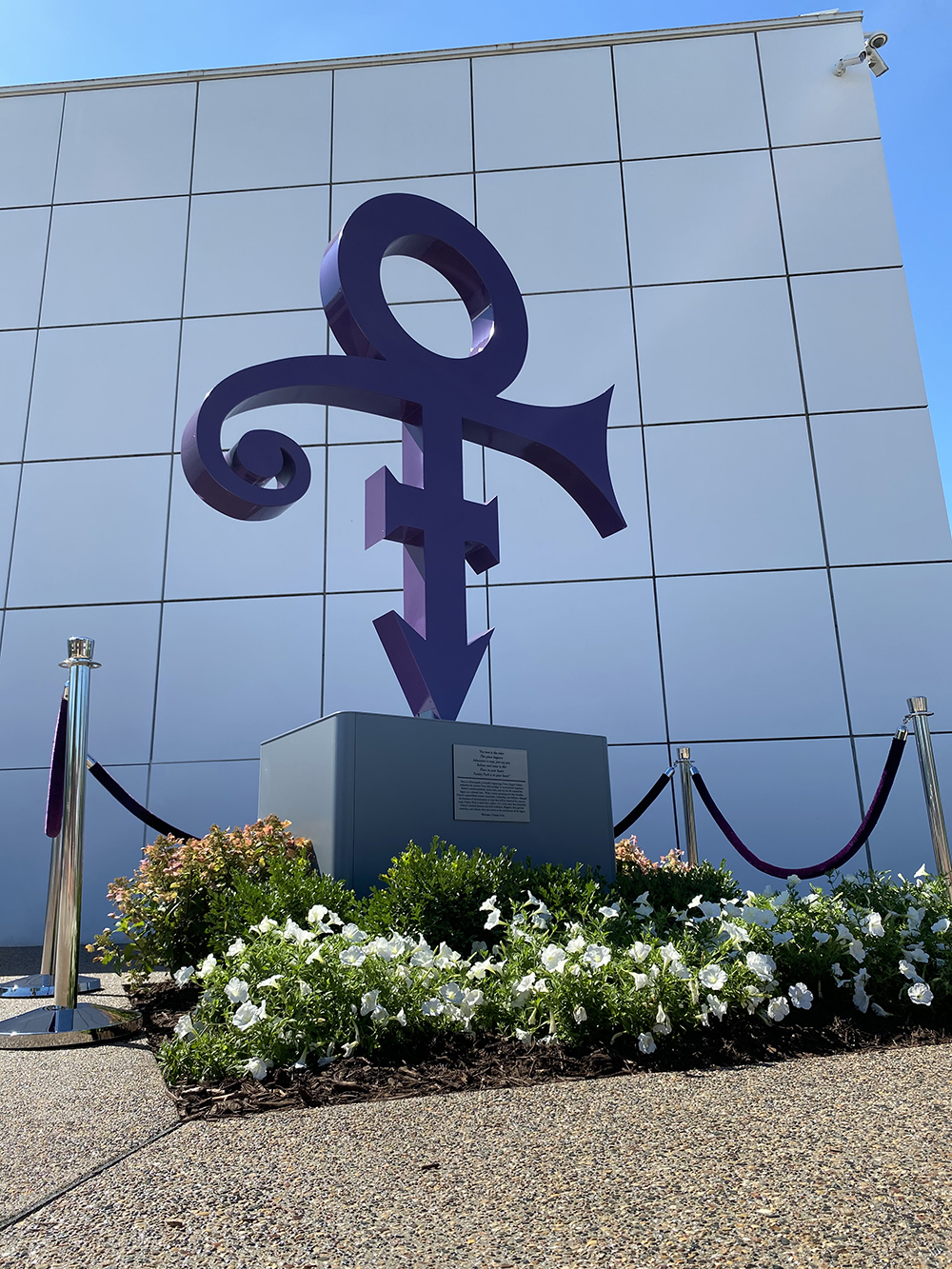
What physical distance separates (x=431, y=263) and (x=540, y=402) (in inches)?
131

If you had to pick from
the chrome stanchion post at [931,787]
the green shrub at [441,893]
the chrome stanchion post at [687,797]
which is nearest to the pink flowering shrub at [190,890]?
the green shrub at [441,893]

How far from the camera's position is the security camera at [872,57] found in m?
10.6

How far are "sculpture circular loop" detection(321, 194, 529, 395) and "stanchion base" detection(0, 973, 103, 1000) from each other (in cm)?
424

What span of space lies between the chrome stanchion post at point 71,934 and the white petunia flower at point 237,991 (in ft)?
3.94

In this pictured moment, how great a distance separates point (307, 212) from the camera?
10781mm

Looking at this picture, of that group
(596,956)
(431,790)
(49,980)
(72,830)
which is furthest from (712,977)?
(49,980)

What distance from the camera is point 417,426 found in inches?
243

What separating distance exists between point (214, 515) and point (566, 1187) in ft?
28.8

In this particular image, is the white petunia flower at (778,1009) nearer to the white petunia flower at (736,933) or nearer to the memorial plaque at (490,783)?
the white petunia flower at (736,933)

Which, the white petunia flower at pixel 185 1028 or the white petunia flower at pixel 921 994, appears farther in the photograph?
the white petunia flower at pixel 921 994

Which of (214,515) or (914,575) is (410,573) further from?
(914,575)

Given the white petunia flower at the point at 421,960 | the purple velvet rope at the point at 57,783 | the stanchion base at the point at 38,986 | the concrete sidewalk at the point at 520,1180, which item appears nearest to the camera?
the concrete sidewalk at the point at 520,1180

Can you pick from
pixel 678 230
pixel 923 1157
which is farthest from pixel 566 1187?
pixel 678 230

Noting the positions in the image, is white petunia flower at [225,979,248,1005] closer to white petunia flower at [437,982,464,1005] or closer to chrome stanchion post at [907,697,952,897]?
white petunia flower at [437,982,464,1005]
